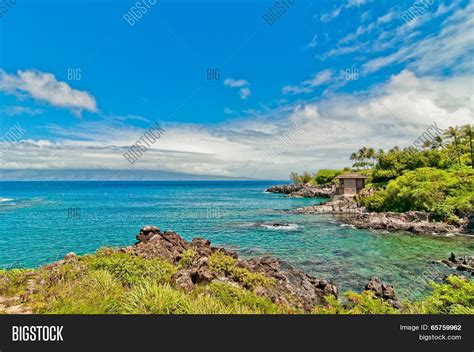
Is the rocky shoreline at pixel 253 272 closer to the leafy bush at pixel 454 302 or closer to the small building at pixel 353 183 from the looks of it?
the leafy bush at pixel 454 302

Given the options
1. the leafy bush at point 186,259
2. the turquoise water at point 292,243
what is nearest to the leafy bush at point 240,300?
the leafy bush at point 186,259

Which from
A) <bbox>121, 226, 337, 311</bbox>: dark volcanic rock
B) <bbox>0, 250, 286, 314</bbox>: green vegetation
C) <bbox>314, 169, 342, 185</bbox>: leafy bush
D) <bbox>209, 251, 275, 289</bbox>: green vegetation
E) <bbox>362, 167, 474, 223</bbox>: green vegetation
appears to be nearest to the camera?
<bbox>0, 250, 286, 314</bbox>: green vegetation

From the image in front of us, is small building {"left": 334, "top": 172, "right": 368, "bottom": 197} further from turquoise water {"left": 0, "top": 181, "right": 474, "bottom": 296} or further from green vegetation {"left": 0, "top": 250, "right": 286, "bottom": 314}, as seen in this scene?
green vegetation {"left": 0, "top": 250, "right": 286, "bottom": 314}

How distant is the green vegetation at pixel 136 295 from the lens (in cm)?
664

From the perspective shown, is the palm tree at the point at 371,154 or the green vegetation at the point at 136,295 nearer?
the green vegetation at the point at 136,295

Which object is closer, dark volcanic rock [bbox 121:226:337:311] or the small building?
dark volcanic rock [bbox 121:226:337:311]

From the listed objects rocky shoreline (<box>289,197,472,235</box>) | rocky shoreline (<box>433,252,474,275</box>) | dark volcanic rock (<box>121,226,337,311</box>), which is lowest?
rocky shoreline (<box>433,252,474,275</box>)

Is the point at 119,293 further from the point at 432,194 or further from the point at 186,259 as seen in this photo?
the point at 432,194

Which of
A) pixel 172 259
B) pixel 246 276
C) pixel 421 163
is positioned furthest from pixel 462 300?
pixel 421 163

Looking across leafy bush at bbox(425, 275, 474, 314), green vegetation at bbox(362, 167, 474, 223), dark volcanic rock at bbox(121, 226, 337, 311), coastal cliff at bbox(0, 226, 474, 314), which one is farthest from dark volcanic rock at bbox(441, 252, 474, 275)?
green vegetation at bbox(362, 167, 474, 223)

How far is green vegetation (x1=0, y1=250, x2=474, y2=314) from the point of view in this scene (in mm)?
6637

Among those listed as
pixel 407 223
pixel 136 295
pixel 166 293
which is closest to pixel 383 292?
pixel 166 293

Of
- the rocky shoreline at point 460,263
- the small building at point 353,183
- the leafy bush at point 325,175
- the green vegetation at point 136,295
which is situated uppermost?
the leafy bush at point 325,175
